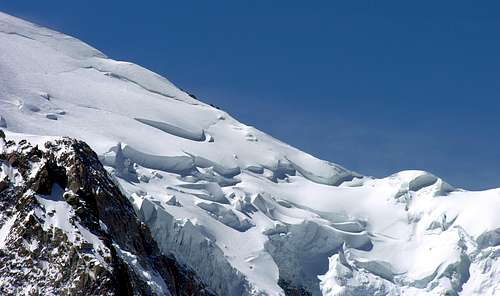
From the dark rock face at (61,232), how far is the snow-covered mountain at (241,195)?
41548 millimetres

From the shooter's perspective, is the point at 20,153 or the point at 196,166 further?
the point at 196,166

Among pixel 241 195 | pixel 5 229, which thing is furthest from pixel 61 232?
pixel 241 195

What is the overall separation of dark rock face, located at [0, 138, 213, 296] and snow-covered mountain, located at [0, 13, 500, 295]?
41.5 metres

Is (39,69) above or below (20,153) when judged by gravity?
above

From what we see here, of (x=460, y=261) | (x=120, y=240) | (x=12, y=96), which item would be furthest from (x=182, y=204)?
(x=120, y=240)

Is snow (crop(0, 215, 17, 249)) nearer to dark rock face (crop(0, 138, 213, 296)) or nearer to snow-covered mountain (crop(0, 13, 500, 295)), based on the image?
dark rock face (crop(0, 138, 213, 296))

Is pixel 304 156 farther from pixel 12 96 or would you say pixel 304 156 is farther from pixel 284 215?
pixel 12 96

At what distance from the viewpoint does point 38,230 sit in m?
68.6

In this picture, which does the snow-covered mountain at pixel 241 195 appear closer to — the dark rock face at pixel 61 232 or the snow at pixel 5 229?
the dark rock face at pixel 61 232

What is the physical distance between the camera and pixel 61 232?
68.4 metres

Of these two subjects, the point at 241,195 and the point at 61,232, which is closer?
the point at 61,232

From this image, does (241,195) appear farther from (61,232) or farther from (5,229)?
(61,232)

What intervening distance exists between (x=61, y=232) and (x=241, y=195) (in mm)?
97517

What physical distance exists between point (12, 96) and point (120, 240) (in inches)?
3197
